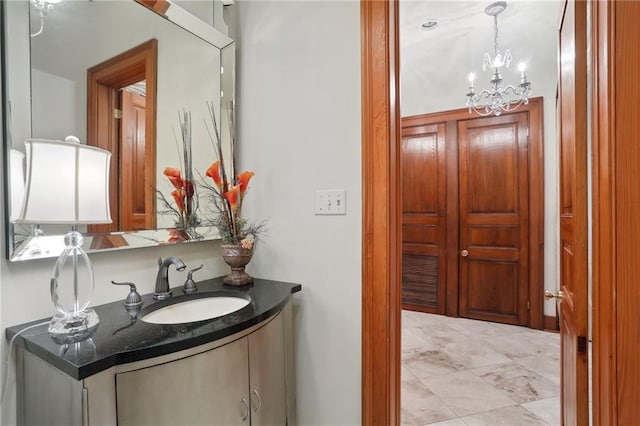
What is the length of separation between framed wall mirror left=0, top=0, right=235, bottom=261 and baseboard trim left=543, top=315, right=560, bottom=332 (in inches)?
134

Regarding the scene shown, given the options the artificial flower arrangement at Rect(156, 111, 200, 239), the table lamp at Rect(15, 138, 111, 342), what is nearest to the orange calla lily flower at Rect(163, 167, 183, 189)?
the artificial flower arrangement at Rect(156, 111, 200, 239)

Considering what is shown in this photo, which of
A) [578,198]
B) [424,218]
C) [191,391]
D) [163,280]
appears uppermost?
[578,198]

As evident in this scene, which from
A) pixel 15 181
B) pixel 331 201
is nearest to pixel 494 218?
pixel 331 201

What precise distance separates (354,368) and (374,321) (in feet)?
0.80

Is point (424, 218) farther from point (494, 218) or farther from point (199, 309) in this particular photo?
point (199, 309)

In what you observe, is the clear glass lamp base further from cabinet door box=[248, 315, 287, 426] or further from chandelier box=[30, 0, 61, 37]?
chandelier box=[30, 0, 61, 37]

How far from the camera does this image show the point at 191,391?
95 cm

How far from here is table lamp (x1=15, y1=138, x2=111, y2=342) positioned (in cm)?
86

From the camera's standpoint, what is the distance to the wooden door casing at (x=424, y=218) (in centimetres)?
382

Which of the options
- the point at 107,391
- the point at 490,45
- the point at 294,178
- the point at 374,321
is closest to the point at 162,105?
the point at 294,178

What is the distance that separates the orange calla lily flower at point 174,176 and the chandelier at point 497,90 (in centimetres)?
250

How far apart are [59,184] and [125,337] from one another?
1.48ft

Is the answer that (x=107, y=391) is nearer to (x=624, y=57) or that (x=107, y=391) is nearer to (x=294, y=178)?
(x=294, y=178)

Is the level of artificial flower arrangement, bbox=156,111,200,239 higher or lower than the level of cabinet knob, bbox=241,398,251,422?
higher
